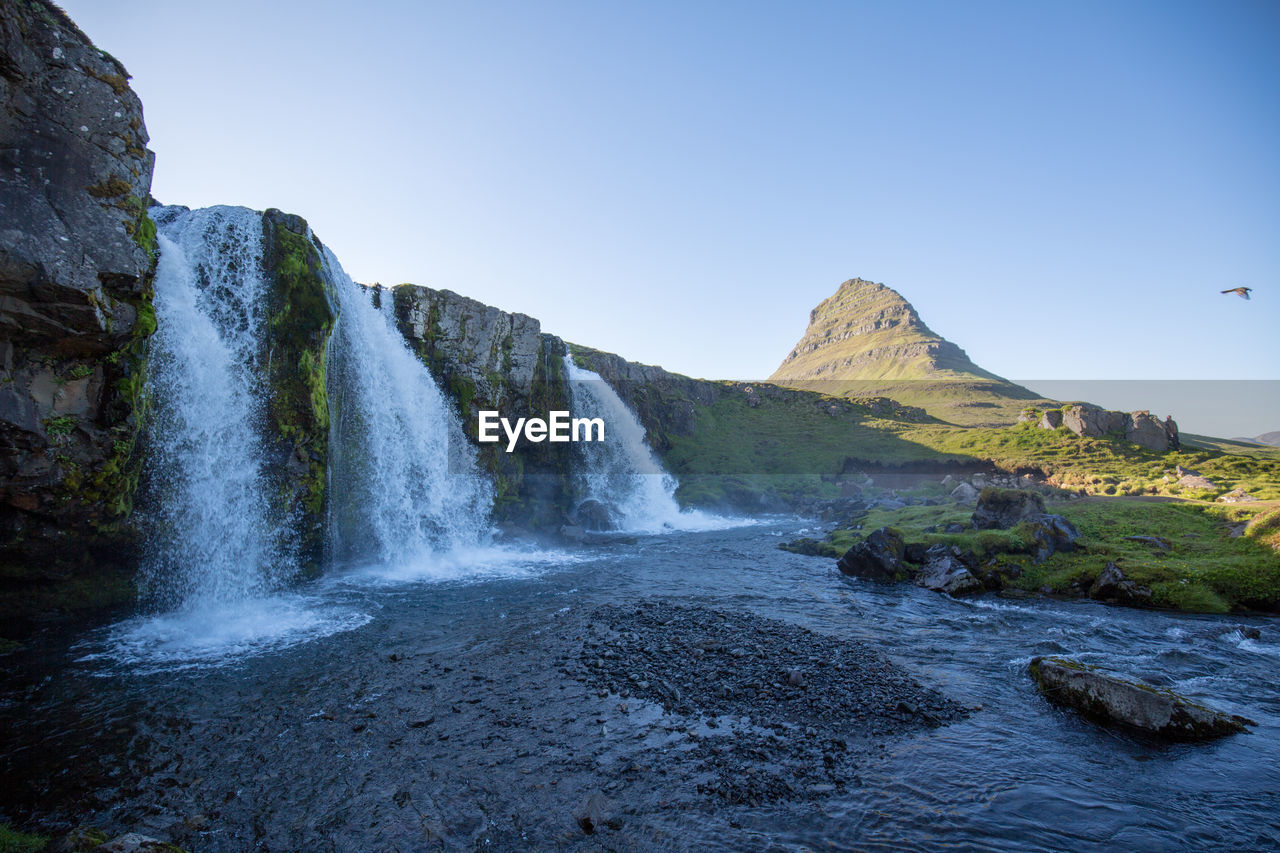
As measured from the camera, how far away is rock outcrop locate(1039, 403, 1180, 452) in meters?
56.1

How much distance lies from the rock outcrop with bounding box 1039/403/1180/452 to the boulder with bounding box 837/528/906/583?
51759 millimetres

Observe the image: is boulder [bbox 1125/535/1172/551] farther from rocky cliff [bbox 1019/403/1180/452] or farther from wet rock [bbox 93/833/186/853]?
rocky cliff [bbox 1019/403/1180/452]

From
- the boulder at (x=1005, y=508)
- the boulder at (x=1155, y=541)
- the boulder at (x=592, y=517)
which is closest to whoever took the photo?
the boulder at (x=1155, y=541)

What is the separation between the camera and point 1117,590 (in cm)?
1898

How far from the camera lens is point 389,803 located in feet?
28.0

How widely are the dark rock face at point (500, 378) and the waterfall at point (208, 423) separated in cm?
1381

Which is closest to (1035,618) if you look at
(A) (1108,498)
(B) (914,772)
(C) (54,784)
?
(B) (914,772)

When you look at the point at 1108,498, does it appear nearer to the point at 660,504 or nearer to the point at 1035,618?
the point at 1035,618

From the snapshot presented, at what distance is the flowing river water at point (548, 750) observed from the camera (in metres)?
7.85

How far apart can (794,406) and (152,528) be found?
90458mm

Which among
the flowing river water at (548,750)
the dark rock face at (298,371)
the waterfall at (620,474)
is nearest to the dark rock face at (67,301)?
the flowing river water at (548,750)

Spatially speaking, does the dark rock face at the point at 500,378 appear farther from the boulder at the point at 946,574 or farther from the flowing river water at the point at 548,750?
the boulder at the point at 946,574

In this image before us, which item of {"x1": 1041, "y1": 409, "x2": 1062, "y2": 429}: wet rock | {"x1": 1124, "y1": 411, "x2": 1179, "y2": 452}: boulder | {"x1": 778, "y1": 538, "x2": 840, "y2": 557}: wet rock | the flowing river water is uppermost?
{"x1": 1041, "y1": 409, "x2": 1062, "y2": 429}: wet rock

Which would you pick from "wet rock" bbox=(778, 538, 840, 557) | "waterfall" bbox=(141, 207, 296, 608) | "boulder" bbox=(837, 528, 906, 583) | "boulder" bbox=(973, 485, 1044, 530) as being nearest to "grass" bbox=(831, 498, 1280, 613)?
"boulder" bbox=(973, 485, 1044, 530)
